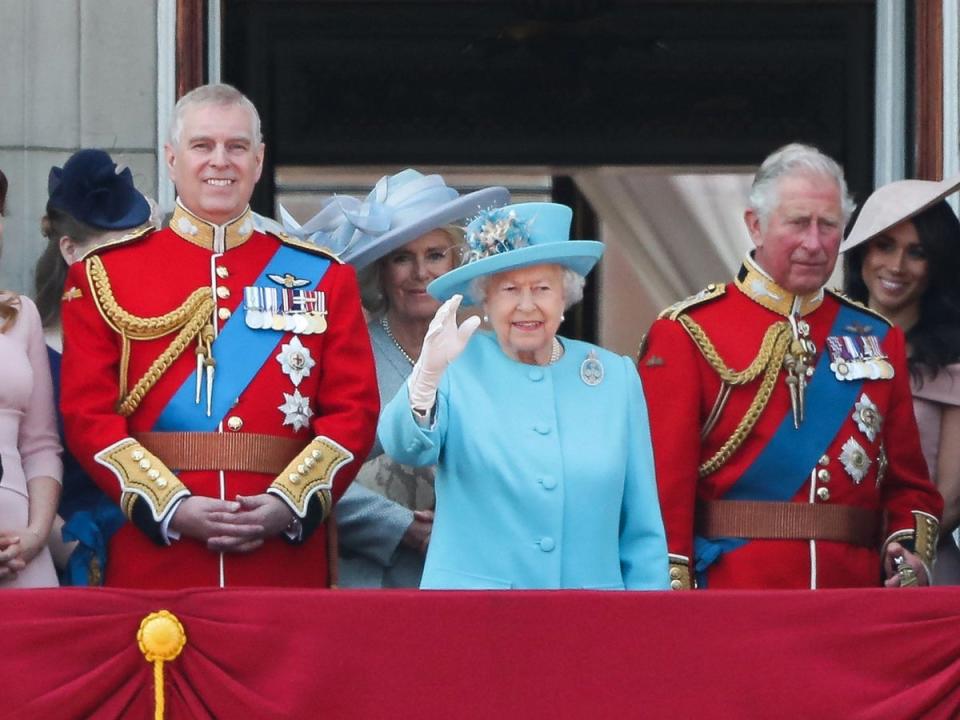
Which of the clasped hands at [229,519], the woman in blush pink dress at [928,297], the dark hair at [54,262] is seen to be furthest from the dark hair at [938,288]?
the dark hair at [54,262]

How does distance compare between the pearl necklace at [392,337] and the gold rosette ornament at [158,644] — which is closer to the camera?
the gold rosette ornament at [158,644]

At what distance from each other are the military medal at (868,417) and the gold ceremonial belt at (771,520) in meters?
0.18

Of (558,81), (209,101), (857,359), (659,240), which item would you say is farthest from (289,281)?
(659,240)

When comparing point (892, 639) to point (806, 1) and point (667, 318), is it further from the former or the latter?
point (806, 1)

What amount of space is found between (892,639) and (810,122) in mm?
2869

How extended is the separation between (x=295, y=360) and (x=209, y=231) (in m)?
0.34

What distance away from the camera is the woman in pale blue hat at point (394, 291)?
17.4 feet

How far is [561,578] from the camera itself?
4.66 meters

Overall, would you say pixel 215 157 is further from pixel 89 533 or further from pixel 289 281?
pixel 89 533

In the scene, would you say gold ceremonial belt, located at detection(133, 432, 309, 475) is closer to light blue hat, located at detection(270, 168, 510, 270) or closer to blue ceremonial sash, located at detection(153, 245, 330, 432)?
blue ceremonial sash, located at detection(153, 245, 330, 432)

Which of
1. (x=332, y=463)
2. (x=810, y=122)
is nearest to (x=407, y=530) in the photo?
(x=332, y=463)

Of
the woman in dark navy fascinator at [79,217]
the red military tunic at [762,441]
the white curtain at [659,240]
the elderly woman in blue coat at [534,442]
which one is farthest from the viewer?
the white curtain at [659,240]

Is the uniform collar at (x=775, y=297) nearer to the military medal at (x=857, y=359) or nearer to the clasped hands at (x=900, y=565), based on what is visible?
the military medal at (x=857, y=359)

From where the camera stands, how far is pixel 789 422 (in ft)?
17.1
